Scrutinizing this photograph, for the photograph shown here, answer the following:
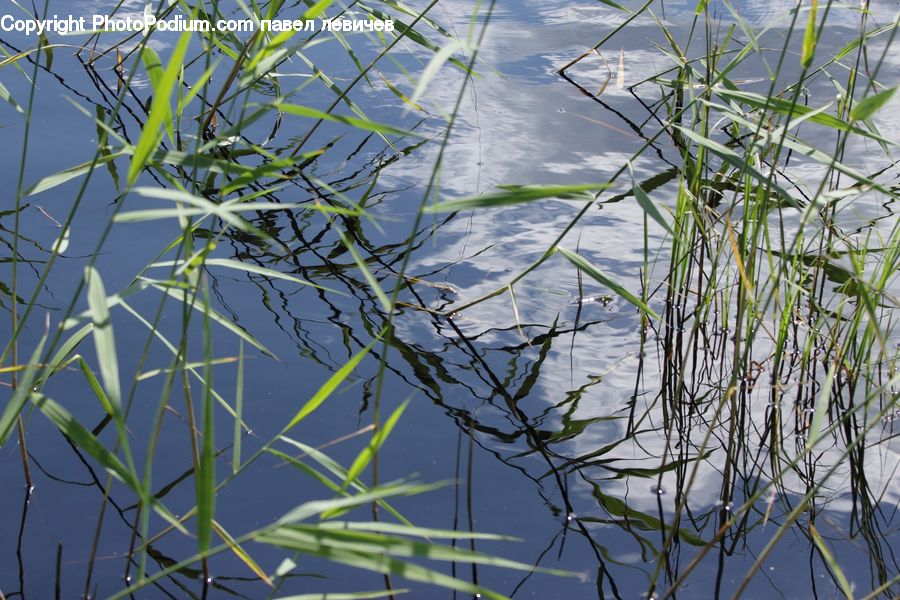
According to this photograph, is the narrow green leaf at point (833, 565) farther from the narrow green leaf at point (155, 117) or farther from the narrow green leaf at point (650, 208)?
the narrow green leaf at point (155, 117)

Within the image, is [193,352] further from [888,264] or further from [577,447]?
[888,264]

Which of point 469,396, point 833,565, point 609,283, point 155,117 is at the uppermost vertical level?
point 155,117

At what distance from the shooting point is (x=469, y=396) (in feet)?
5.91

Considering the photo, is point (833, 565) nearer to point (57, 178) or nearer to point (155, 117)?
point (155, 117)

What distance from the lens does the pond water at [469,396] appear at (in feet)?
4.72

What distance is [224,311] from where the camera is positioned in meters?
1.97

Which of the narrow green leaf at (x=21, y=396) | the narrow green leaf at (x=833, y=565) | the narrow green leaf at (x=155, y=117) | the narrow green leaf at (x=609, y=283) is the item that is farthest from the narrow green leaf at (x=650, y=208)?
the narrow green leaf at (x=21, y=396)

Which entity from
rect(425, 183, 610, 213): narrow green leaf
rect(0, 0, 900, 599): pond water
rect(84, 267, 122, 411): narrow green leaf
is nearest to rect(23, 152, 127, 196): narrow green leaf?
rect(0, 0, 900, 599): pond water

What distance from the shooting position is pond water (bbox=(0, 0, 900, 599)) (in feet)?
4.72

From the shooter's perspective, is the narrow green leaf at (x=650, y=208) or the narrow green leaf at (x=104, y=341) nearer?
the narrow green leaf at (x=104, y=341)

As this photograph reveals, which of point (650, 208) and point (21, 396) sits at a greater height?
point (650, 208)

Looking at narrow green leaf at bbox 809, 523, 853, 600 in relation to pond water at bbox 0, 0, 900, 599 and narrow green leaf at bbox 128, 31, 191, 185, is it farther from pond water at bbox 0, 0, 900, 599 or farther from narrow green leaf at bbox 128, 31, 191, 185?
narrow green leaf at bbox 128, 31, 191, 185

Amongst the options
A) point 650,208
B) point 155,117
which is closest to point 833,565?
point 650,208

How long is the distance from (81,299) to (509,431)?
2.99 feet
